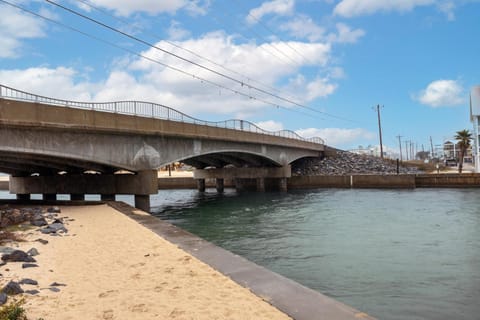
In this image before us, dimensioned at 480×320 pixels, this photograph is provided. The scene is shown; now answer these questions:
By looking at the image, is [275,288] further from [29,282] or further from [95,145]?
[95,145]

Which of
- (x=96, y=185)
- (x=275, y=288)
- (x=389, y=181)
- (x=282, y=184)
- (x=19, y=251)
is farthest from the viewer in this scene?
(x=282, y=184)

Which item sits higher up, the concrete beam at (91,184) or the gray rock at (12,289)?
the concrete beam at (91,184)

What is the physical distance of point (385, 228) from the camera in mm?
17453

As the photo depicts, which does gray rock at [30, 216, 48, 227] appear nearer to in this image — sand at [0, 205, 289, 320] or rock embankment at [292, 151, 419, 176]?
sand at [0, 205, 289, 320]

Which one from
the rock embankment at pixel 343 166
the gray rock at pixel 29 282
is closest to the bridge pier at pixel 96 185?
the gray rock at pixel 29 282

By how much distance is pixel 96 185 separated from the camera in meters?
26.0

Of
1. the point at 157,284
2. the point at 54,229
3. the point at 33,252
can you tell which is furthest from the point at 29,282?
the point at 54,229

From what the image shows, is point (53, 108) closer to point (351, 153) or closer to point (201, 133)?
point (201, 133)

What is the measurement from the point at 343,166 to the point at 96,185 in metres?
39.4

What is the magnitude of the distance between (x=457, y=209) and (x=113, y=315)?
24.0 m

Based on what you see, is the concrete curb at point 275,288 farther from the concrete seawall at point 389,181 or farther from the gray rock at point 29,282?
the concrete seawall at point 389,181

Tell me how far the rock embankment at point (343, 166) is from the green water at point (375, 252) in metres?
30.5

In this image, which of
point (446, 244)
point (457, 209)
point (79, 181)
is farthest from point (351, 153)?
point (446, 244)

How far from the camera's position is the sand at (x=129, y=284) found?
564 centimetres
